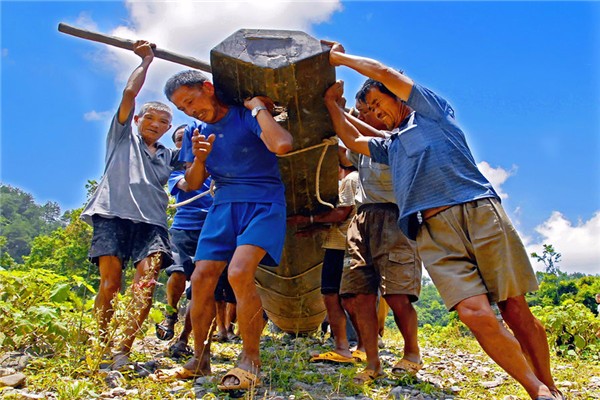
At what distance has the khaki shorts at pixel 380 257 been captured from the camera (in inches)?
160

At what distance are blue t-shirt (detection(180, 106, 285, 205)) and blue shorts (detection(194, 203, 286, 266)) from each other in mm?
62

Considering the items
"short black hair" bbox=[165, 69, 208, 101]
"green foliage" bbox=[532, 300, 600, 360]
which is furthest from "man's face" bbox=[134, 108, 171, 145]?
"green foliage" bbox=[532, 300, 600, 360]

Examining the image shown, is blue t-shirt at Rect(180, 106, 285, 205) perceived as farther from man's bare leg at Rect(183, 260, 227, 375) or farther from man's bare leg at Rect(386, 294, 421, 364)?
man's bare leg at Rect(386, 294, 421, 364)

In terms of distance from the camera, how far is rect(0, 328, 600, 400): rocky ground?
3.10 m

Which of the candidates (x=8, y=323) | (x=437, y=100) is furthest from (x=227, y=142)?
(x=8, y=323)

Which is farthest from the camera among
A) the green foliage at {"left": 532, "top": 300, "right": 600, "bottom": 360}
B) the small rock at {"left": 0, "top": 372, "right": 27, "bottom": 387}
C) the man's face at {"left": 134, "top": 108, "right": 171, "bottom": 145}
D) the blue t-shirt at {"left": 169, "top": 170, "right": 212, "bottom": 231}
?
the green foliage at {"left": 532, "top": 300, "right": 600, "bottom": 360}

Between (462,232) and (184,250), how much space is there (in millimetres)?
3130

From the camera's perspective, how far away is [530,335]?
312 cm

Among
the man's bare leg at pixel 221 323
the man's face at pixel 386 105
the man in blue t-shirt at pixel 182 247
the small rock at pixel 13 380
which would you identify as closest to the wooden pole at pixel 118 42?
the man in blue t-shirt at pixel 182 247

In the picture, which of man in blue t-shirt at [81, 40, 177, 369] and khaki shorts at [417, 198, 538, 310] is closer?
khaki shorts at [417, 198, 538, 310]

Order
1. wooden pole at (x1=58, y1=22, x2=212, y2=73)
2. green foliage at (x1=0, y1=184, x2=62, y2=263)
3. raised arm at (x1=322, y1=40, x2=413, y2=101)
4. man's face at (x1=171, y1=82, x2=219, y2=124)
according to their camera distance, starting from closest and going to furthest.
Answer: raised arm at (x1=322, y1=40, x2=413, y2=101) → man's face at (x1=171, y1=82, x2=219, y2=124) → wooden pole at (x1=58, y1=22, x2=212, y2=73) → green foliage at (x1=0, y1=184, x2=62, y2=263)

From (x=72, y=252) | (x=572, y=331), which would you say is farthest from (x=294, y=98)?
(x=72, y=252)

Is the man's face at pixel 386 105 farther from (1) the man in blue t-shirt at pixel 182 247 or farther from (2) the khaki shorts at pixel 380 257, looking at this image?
(1) the man in blue t-shirt at pixel 182 247

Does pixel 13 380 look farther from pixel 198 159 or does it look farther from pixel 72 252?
pixel 72 252
